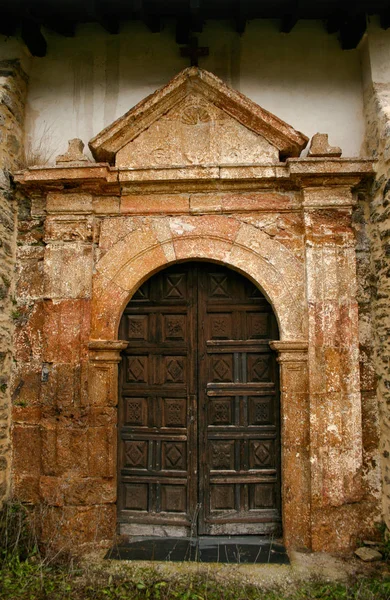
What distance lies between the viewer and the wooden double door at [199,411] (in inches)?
140

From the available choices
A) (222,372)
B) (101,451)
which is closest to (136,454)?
(101,451)

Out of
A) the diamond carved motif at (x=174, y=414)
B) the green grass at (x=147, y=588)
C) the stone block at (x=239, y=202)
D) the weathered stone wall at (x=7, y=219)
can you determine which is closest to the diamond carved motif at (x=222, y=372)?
the diamond carved motif at (x=174, y=414)

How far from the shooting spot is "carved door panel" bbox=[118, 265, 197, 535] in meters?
3.57

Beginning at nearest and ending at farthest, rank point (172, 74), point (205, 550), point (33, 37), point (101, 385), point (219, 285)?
point (205, 550), point (101, 385), point (219, 285), point (33, 37), point (172, 74)

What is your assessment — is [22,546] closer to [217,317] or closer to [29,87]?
[217,317]

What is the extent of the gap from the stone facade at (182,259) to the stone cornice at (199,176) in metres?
0.01

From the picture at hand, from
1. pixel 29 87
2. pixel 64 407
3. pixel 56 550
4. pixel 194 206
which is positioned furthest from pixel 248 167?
pixel 56 550

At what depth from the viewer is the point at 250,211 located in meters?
3.59

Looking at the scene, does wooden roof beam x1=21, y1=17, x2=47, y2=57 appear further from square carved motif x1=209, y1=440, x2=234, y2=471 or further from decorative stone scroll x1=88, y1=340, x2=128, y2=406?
square carved motif x1=209, y1=440, x2=234, y2=471

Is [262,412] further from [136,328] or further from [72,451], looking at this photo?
[72,451]

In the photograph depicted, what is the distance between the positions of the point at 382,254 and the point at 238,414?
1.77 metres

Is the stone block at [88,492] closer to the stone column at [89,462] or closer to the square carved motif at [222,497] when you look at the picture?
the stone column at [89,462]

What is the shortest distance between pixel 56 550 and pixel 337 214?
3.48 meters

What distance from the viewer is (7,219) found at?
11.8ft
